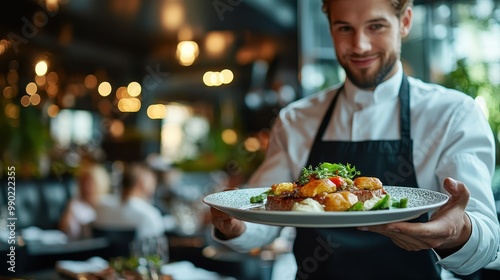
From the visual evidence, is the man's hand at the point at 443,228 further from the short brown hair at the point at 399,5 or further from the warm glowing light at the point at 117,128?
the warm glowing light at the point at 117,128

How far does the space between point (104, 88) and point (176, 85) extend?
4.21 ft

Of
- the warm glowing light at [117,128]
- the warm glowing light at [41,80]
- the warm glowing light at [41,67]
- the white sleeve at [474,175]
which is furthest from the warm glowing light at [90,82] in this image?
the white sleeve at [474,175]

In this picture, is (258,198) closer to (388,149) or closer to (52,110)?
(388,149)

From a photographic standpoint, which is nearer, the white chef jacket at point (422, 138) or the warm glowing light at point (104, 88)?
the white chef jacket at point (422, 138)

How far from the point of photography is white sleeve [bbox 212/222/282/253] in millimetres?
1574

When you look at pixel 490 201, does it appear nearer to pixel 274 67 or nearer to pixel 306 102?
pixel 306 102

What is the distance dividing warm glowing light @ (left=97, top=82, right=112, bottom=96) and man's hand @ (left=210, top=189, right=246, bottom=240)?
720 centimetres

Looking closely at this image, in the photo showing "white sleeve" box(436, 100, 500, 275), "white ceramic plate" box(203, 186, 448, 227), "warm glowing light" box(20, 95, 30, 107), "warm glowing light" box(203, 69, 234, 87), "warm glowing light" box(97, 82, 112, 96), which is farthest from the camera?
"warm glowing light" box(97, 82, 112, 96)

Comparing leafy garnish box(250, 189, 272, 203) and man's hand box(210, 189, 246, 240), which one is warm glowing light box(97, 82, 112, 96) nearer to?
man's hand box(210, 189, 246, 240)

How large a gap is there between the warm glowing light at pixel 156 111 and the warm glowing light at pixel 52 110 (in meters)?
1.59

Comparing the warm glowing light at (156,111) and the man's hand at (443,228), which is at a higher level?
the warm glowing light at (156,111)

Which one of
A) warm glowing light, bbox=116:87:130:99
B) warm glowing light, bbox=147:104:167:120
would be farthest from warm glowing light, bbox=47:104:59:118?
warm glowing light, bbox=147:104:167:120

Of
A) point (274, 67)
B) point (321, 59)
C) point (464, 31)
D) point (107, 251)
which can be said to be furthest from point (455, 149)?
point (274, 67)

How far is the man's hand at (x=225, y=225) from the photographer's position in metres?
1.41
